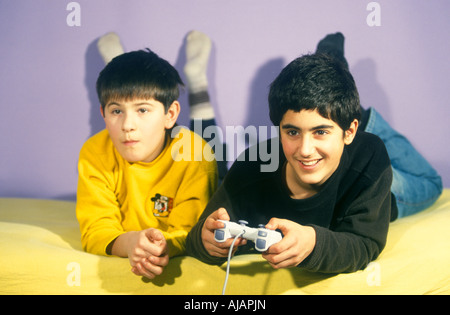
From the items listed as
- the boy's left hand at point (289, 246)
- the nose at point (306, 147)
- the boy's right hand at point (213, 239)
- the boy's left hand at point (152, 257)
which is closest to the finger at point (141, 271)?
the boy's left hand at point (152, 257)

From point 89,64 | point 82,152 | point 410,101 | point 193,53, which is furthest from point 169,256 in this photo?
point 410,101

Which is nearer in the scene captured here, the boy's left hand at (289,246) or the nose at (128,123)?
the boy's left hand at (289,246)

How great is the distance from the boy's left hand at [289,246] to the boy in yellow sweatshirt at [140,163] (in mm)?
316

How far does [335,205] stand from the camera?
90cm

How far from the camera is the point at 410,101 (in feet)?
4.82

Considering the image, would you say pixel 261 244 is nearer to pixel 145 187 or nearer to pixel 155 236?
pixel 155 236

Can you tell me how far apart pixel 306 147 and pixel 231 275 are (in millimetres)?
267

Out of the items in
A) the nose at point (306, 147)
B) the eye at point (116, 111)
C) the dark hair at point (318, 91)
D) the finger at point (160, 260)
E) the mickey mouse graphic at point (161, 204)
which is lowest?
the finger at point (160, 260)

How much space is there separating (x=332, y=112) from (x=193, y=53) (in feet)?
2.29

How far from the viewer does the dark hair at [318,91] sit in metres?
0.81

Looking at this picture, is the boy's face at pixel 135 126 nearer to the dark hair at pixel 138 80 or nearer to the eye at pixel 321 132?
the dark hair at pixel 138 80

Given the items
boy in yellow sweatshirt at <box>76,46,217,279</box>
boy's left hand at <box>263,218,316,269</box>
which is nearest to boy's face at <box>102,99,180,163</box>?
boy in yellow sweatshirt at <box>76,46,217,279</box>

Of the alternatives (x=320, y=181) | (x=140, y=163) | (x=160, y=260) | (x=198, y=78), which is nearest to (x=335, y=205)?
(x=320, y=181)

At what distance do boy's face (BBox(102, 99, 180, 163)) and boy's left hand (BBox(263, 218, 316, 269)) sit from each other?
44 cm
